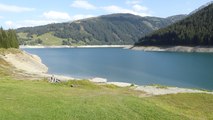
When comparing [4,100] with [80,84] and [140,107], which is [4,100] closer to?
[140,107]

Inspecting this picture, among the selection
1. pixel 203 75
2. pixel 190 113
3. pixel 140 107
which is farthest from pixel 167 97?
pixel 203 75

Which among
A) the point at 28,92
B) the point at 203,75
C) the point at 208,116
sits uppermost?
the point at 28,92

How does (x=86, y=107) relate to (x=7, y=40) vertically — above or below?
below

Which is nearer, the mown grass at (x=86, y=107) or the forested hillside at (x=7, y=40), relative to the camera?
the mown grass at (x=86, y=107)

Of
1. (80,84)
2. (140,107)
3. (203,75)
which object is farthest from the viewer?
(203,75)

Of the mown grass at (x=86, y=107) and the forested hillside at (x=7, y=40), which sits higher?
the forested hillside at (x=7, y=40)

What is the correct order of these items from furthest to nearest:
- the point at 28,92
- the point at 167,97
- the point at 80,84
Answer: the point at 80,84
the point at 167,97
the point at 28,92

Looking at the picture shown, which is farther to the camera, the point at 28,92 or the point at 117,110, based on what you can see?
the point at 28,92

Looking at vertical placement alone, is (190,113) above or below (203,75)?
above

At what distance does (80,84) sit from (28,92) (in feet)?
43.5

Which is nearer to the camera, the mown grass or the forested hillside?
the mown grass

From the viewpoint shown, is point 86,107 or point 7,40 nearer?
point 86,107

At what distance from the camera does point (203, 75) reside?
11081cm

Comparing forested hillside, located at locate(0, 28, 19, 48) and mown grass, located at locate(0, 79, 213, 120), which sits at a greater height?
forested hillside, located at locate(0, 28, 19, 48)
